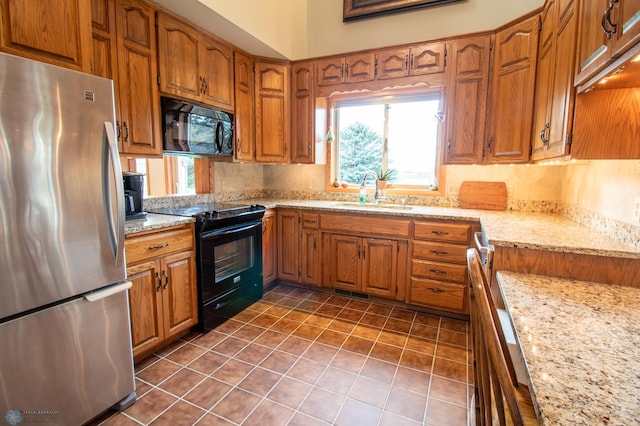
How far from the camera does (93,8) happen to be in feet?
6.30

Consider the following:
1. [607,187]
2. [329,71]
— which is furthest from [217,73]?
[607,187]

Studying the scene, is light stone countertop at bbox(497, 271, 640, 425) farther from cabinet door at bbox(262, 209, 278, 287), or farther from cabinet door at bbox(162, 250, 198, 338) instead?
cabinet door at bbox(262, 209, 278, 287)

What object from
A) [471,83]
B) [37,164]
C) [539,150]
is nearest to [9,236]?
[37,164]

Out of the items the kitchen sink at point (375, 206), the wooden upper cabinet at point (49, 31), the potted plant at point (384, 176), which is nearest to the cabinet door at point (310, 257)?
the kitchen sink at point (375, 206)

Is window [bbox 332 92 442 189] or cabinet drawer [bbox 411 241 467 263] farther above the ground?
window [bbox 332 92 442 189]

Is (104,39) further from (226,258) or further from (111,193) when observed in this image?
(226,258)

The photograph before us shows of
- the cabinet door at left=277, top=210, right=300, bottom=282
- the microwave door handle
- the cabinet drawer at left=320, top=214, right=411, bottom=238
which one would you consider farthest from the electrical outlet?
the microwave door handle

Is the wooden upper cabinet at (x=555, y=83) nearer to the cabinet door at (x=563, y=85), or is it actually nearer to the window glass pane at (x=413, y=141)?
the cabinet door at (x=563, y=85)

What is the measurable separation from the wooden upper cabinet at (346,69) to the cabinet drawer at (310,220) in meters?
1.40

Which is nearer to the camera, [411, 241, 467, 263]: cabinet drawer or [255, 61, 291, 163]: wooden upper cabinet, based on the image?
[411, 241, 467, 263]: cabinet drawer

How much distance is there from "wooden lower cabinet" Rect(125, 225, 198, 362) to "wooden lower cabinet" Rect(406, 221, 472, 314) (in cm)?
189

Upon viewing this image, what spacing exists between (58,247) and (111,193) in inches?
12.8

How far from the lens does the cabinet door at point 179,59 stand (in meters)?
2.34

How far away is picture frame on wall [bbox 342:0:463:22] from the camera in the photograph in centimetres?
293
